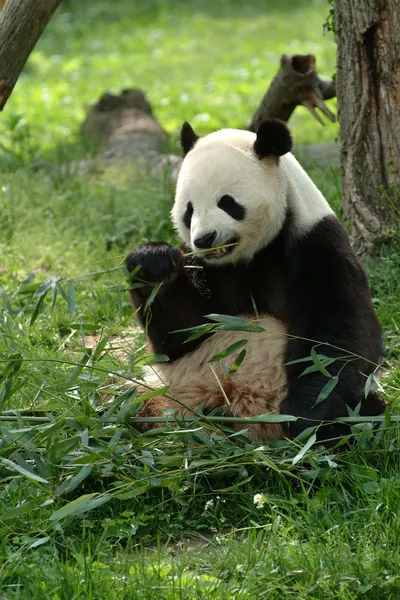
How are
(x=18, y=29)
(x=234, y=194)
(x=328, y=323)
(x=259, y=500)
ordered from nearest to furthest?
(x=259, y=500), (x=328, y=323), (x=234, y=194), (x=18, y=29)

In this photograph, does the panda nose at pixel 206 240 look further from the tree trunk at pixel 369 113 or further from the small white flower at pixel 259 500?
the tree trunk at pixel 369 113

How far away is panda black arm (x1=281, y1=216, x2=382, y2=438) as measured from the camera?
12.7 feet

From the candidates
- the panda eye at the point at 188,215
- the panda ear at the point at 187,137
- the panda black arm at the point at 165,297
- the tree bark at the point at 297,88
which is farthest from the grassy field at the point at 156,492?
the tree bark at the point at 297,88

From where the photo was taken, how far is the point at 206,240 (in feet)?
13.1

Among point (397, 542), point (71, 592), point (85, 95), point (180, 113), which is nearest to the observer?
point (71, 592)

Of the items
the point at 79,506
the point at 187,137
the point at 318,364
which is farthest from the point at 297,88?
the point at 79,506

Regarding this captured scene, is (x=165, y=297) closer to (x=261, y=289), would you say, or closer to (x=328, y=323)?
(x=261, y=289)

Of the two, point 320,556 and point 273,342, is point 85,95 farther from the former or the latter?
point 320,556

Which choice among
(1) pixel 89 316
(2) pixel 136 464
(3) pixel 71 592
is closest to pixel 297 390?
(2) pixel 136 464

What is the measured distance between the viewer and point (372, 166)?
5.32 metres

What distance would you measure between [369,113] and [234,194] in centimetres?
161

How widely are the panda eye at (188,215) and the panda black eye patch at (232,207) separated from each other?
161mm

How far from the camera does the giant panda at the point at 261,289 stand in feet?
12.9

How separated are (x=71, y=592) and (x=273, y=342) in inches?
68.6
